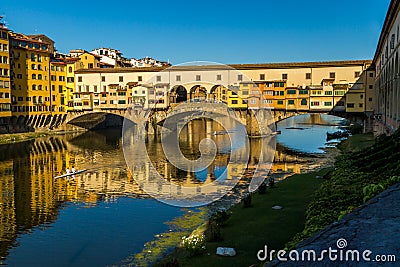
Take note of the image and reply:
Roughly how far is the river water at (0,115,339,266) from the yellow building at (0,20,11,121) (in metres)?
15.8

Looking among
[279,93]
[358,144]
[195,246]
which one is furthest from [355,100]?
[195,246]

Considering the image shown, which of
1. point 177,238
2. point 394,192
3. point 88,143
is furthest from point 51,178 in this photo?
point 394,192

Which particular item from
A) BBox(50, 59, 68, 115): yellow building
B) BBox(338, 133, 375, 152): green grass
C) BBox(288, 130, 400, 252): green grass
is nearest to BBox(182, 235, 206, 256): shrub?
BBox(288, 130, 400, 252): green grass

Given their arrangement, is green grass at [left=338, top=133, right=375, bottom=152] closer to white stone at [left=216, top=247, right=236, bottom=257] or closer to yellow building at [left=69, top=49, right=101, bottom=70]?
white stone at [left=216, top=247, right=236, bottom=257]

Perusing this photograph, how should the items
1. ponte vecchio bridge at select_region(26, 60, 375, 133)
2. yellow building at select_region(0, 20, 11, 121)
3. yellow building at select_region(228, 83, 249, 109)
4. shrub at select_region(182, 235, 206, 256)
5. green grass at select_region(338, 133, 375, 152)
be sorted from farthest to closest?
yellow building at select_region(228, 83, 249, 109), yellow building at select_region(0, 20, 11, 121), ponte vecchio bridge at select_region(26, 60, 375, 133), green grass at select_region(338, 133, 375, 152), shrub at select_region(182, 235, 206, 256)

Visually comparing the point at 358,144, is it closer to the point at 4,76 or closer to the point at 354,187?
the point at 354,187

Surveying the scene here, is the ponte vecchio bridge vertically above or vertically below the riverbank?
above

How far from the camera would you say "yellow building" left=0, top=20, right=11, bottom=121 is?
57344 mm

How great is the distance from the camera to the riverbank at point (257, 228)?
12727 millimetres

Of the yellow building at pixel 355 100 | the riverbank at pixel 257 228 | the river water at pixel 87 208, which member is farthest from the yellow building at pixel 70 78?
the riverbank at pixel 257 228

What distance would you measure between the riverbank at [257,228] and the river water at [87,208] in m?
3.00

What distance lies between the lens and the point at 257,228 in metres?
15.3

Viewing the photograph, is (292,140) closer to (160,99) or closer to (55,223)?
(160,99)

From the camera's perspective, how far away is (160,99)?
70.5 meters
